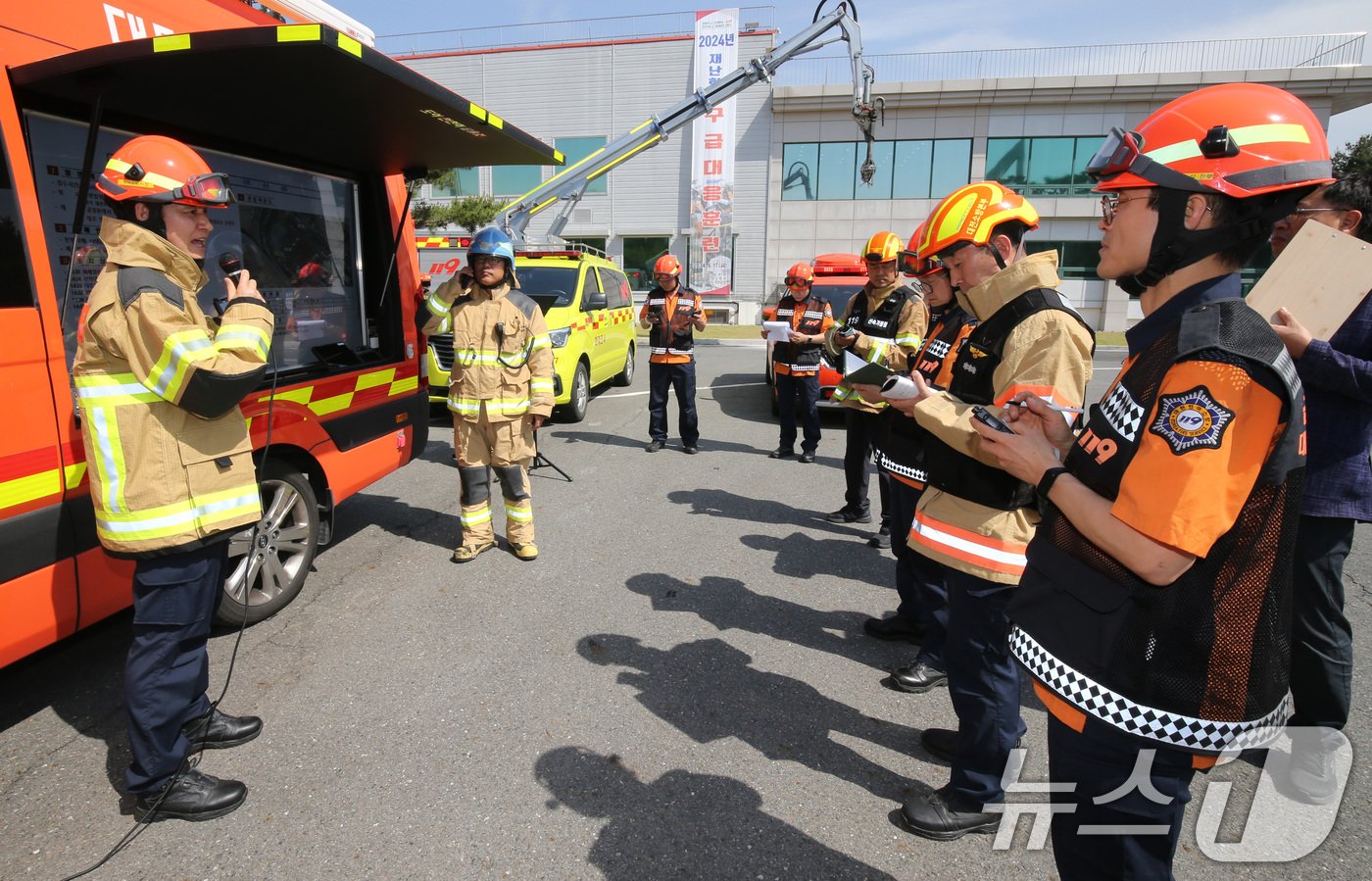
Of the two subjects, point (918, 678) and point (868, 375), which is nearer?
point (868, 375)

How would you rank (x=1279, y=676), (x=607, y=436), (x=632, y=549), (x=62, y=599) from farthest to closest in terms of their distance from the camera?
1. (x=607, y=436)
2. (x=632, y=549)
3. (x=62, y=599)
4. (x=1279, y=676)

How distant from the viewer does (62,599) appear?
103 inches

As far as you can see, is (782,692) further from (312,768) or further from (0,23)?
(0,23)

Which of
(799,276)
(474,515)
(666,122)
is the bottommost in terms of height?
(474,515)

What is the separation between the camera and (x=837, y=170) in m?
26.9

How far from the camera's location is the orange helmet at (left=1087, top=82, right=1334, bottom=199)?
1.29 meters

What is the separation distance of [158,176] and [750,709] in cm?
A: 288

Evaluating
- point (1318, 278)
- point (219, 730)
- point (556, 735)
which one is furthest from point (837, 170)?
point (219, 730)

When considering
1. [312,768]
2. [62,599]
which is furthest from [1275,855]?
[62,599]

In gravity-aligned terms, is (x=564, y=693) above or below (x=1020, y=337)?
below

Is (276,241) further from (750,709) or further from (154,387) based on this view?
(750,709)

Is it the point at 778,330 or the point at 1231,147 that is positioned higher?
the point at 1231,147

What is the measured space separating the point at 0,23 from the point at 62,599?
6.59 ft

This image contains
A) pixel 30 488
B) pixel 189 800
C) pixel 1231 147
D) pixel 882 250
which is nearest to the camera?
pixel 1231 147
